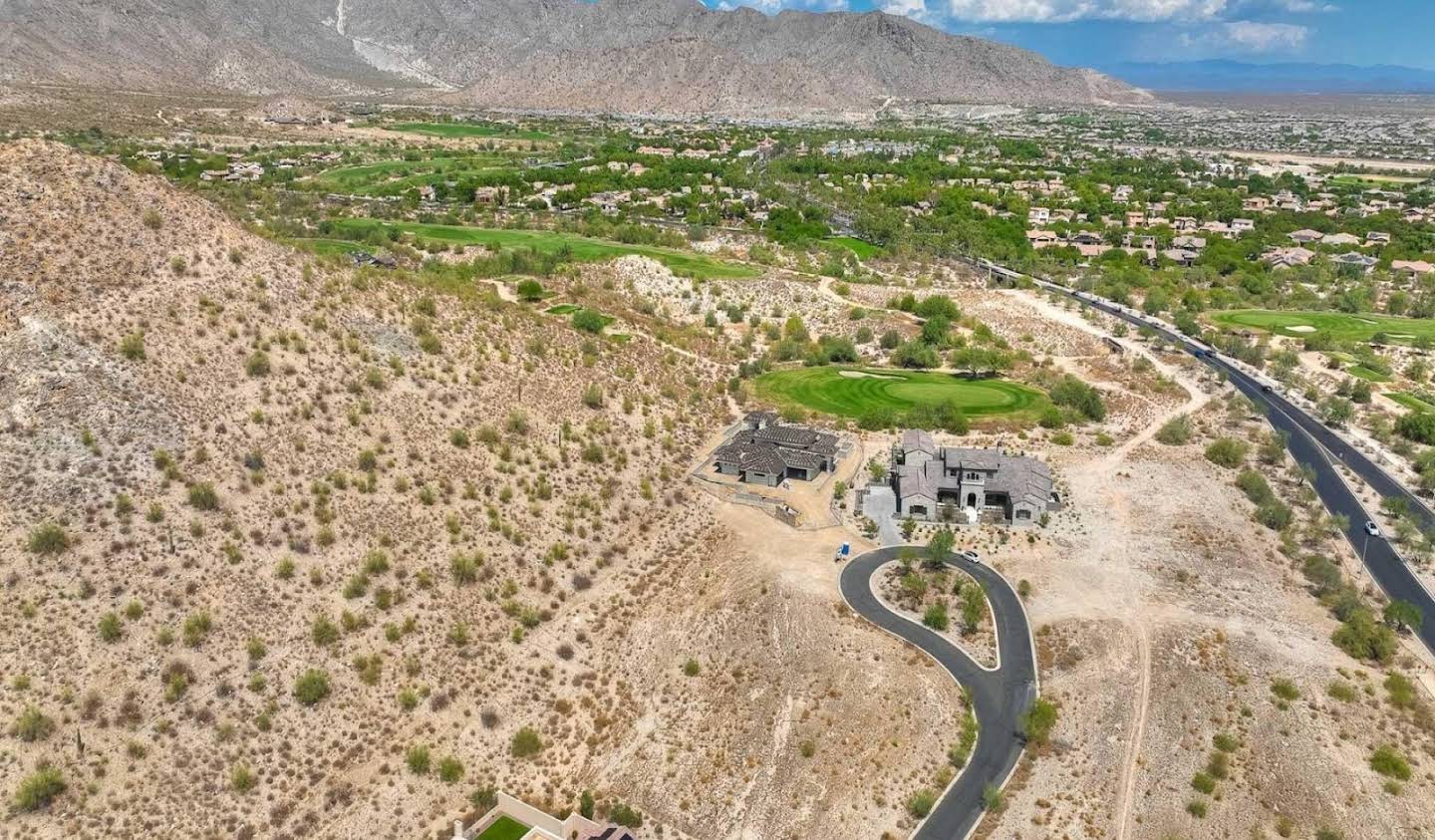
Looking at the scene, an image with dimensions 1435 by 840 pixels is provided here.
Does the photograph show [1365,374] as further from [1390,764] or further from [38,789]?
[38,789]

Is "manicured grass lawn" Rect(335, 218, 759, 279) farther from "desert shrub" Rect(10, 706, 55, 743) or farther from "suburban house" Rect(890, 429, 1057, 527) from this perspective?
"desert shrub" Rect(10, 706, 55, 743)

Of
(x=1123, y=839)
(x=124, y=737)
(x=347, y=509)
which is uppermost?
(x=347, y=509)

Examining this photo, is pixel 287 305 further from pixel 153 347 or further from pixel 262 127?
pixel 262 127

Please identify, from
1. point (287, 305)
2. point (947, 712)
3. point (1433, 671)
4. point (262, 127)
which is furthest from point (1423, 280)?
point (262, 127)

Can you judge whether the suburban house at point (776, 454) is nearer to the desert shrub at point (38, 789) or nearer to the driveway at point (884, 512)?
the driveway at point (884, 512)

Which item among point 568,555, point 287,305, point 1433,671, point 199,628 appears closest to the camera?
point 199,628

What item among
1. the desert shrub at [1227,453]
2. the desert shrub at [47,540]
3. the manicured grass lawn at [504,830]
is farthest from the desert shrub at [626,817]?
the desert shrub at [1227,453]

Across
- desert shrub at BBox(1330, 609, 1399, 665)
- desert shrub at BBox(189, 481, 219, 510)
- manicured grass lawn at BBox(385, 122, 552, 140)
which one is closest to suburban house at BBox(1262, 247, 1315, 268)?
desert shrub at BBox(1330, 609, 1399, 665)

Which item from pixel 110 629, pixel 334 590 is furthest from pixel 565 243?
pixel 110 629
